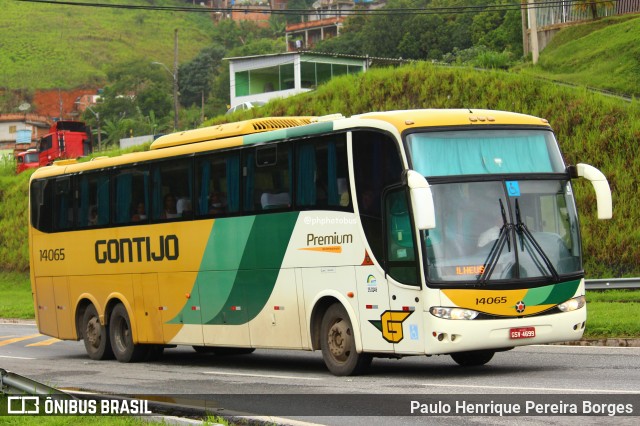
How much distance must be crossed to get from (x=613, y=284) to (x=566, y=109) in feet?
37.7

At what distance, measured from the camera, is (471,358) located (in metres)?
16.6

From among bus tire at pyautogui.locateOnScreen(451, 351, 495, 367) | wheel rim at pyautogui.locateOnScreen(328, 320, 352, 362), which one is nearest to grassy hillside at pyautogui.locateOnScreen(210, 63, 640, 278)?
bus tire at pyautogui.locateOnScreen(451, 351, 495, 367)

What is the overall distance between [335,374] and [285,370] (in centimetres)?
204

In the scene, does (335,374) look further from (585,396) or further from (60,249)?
(60,249)

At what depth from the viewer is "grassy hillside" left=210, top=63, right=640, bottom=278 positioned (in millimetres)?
32969

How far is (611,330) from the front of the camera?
64.1 ft

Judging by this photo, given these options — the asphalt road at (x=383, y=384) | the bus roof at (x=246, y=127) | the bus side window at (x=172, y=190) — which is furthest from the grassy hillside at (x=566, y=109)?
the bus roof at (x=246, y=127)

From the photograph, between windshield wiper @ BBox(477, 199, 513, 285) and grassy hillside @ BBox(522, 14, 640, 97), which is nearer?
windshield wiper @ BBox(477, 199, 513, 285)

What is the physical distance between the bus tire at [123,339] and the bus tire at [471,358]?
727 centimetres

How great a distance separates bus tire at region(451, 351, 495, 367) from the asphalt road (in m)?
0.12

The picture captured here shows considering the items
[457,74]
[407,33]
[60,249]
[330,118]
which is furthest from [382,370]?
[407,33]

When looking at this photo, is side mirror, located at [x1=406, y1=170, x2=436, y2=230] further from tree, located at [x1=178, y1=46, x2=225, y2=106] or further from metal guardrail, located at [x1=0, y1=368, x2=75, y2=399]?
Answer: tree, located at [x1=178, y1=46, x2=225, y2=106]

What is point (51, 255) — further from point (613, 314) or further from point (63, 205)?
point (613, 314)

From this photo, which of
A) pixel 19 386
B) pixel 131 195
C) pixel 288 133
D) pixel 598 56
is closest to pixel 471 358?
pixel 288 133
